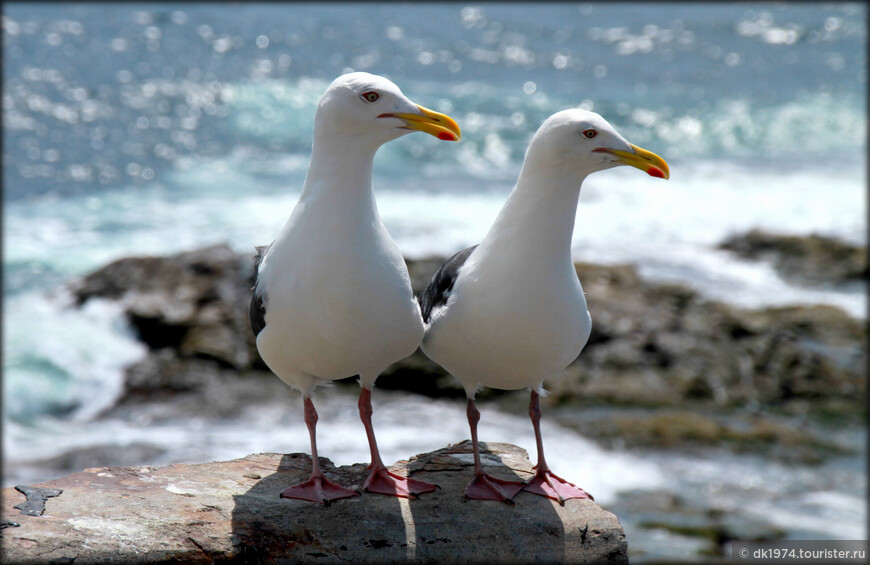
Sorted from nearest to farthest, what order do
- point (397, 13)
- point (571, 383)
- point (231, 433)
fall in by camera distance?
point (231, 433)
point (571, 383)
point (397, 13)

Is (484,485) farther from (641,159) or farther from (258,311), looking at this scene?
(641,159)

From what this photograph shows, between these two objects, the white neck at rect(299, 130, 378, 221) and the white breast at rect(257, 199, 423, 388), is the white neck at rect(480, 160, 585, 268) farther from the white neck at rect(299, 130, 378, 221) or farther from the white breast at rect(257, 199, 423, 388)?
the white neck at rect(299, 130, 378, 221)

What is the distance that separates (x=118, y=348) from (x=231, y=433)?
6.49 ft

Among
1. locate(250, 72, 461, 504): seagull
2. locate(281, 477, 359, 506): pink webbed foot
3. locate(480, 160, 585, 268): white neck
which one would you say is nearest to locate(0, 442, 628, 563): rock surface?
locate(281, 477, 359, 506): pink webbed foot

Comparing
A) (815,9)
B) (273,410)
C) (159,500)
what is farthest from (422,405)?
(815,9)

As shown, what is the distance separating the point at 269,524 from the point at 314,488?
1.12ft

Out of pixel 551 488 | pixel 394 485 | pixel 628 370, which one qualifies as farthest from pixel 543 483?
pixel 628 370

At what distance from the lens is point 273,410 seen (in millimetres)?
10008

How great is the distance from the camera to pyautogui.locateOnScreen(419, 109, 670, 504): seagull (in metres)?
4.46

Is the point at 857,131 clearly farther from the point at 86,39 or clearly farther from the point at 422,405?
the point at 86,39

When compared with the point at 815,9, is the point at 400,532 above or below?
below

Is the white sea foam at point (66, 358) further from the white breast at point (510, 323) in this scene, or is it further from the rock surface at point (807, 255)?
the rock surface at point (807, 255)

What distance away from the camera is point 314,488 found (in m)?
4.71

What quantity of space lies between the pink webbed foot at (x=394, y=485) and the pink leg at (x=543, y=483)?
56cm
